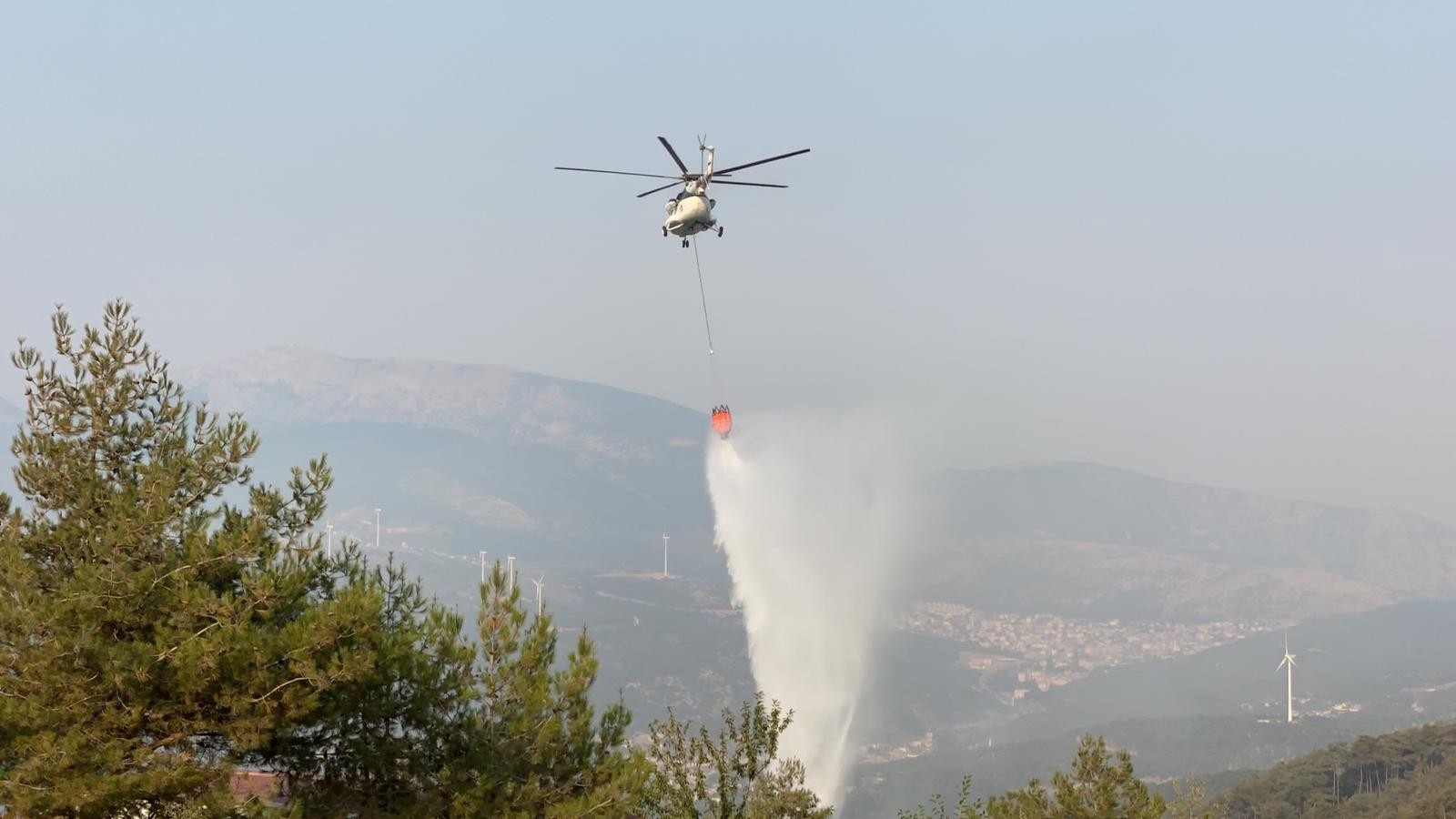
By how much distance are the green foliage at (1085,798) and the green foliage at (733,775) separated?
4.01m

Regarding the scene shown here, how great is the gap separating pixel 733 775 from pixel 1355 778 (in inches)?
6456

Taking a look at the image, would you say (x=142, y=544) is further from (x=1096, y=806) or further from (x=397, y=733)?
(x=1096, y=806)

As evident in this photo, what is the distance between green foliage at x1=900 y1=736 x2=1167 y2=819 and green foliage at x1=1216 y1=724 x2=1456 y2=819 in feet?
395

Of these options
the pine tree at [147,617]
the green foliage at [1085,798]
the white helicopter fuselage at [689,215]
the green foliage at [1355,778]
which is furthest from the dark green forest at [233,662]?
the green foliage at [1355,778]

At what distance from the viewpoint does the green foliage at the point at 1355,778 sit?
157 meters

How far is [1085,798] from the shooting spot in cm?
4425

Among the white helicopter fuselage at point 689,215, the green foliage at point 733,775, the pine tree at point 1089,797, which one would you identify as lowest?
the pine tree at point 1089,797

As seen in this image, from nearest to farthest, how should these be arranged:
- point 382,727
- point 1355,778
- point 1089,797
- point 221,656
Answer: point 221,656 < point 382,727 < point 1089,797 < point 1355,778

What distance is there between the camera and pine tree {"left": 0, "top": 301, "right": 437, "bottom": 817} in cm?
2553

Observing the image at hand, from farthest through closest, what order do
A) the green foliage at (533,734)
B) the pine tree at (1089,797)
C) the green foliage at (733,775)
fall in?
the pine tree at (1089,797) → the green foliage at (733,775) → the green foliage at (533,734)

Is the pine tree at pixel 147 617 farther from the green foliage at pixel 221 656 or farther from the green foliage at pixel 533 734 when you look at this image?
the green foliage at pixel 533 734

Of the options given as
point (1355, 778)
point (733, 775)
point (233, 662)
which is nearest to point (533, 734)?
point (233, 662)

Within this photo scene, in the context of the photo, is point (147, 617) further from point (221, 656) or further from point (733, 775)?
point (733, 775)

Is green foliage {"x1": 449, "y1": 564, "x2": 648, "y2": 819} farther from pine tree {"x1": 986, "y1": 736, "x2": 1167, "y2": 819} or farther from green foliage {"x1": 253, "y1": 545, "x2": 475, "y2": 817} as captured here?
pine tree {"x1": 986, "y1": 736, "x2": 1167, "y2": 819}
